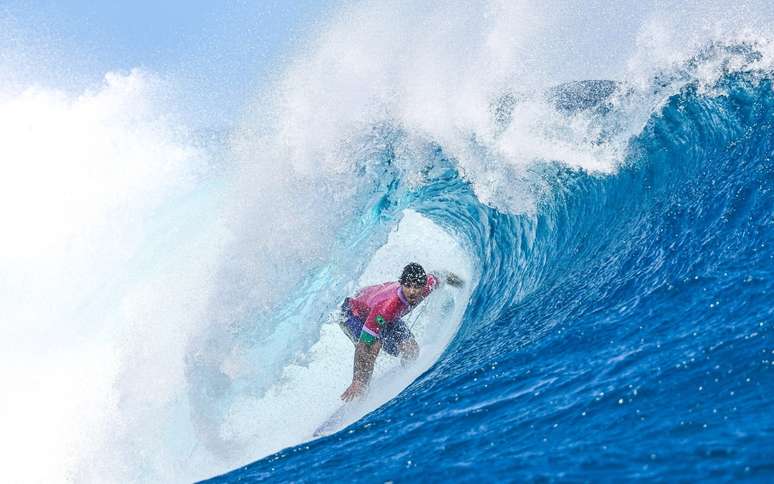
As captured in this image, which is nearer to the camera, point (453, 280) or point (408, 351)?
point (408, 351)

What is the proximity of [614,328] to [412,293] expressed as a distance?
1.88 m

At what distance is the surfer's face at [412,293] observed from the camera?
6219 mm

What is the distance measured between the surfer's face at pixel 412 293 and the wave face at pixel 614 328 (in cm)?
68

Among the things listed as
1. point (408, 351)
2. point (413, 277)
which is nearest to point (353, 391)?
point (408, 351)

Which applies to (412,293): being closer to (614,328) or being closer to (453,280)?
(453,280)

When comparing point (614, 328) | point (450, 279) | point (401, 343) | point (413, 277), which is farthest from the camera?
point (450, 279)

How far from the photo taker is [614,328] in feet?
17.0

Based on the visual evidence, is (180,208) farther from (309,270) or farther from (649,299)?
(649,299)

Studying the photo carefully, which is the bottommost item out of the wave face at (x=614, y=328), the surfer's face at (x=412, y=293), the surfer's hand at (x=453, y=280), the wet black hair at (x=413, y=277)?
the wave face at (x=614, y=328)

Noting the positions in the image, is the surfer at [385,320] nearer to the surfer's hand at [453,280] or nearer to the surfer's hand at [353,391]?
the surfer's hand at [353,391]

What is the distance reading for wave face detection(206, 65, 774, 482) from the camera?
3.66 m

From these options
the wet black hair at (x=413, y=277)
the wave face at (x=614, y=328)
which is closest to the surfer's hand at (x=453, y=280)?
the wave face at (x=614, y=328)

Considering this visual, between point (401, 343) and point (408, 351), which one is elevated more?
point (401, 343)

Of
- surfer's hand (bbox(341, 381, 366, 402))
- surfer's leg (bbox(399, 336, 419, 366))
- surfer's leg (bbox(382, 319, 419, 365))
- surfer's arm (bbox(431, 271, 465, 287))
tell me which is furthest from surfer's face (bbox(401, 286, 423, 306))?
surfer's arm (bbox(431, 271, 465, 287))
